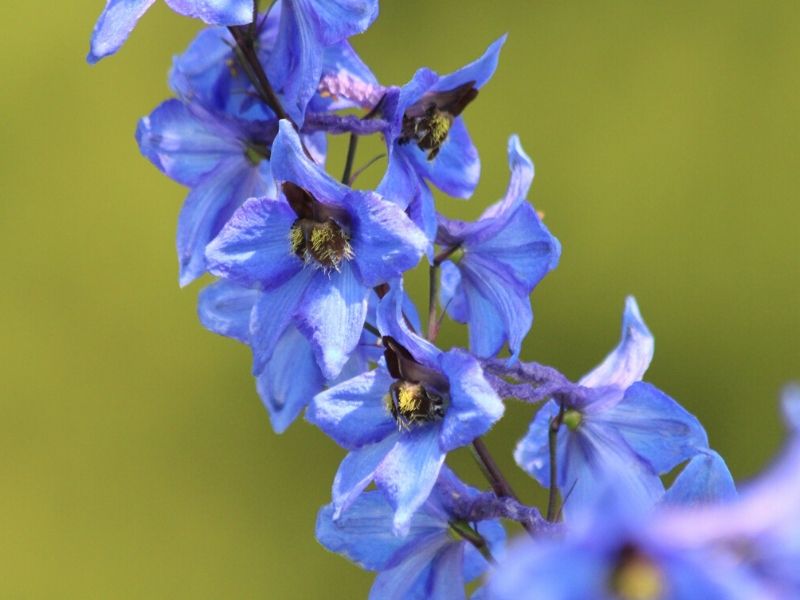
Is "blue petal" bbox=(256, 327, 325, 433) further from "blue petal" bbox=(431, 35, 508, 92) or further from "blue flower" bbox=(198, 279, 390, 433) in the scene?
"blue petal" bbox=(431, 35, 508, 92)

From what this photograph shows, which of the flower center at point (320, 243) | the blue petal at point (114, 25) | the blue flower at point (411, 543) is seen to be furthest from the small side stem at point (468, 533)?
the blue petal at point (114, 25)

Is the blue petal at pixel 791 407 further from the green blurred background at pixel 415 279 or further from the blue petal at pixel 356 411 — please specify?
the green blurred background at pixel 415 279

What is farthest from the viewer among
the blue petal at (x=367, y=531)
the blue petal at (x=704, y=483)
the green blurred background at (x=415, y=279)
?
the green blurred background at (x=415, y=279)

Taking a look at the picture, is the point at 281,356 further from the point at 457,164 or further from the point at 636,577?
the point at 636,577

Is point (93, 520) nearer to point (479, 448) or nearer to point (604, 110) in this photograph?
point (604, 110)

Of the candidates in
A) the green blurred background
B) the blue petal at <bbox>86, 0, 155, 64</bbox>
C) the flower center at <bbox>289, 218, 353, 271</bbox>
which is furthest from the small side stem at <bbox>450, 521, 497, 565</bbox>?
the green blurred background

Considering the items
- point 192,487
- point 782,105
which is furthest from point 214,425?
point 782,105
